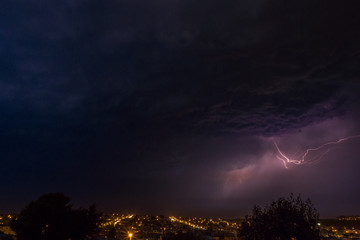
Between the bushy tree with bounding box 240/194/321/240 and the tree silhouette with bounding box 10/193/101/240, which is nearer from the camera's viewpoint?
the bushy tree with bounding box 240/194/321/240

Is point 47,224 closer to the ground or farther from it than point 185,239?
farther from it

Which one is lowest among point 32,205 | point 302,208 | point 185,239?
point 185,239

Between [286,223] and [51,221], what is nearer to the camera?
[286,223]

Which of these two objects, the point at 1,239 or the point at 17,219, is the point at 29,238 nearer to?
the point at 17,219

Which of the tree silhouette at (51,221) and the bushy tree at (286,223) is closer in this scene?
the bushy tree at (286,223)

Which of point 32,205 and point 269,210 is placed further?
point 32,205

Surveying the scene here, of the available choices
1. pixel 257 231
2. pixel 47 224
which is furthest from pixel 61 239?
pixel 257 231

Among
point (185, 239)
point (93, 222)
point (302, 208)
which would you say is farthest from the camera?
point (185, 239)

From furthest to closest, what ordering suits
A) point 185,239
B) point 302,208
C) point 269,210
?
1. point 185,239
2. point 269,210
3. point 302,208
